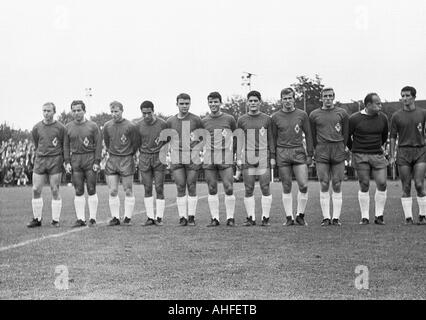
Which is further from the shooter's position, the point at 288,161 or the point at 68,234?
the point at 288,161

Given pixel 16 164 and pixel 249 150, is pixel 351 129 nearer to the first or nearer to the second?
pixel 249 150

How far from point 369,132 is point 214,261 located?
16.2 ft

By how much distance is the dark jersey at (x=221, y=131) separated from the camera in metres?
11.1

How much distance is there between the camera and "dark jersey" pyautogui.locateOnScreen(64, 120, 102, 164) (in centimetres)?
1135

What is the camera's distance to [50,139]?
11.4m

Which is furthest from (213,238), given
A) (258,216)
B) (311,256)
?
(258,216)

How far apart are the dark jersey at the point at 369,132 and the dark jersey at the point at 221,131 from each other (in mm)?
2140

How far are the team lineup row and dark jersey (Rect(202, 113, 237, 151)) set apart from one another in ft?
0.06

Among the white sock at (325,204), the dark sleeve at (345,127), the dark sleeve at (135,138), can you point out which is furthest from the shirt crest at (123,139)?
the dark sleeve at (345,127)

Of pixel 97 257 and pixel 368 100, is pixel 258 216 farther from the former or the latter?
pixel 97 257

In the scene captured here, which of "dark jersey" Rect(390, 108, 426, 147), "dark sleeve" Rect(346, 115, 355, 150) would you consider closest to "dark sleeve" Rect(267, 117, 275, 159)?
"dark sleeve" Rect(346, 115, 355, 150)
